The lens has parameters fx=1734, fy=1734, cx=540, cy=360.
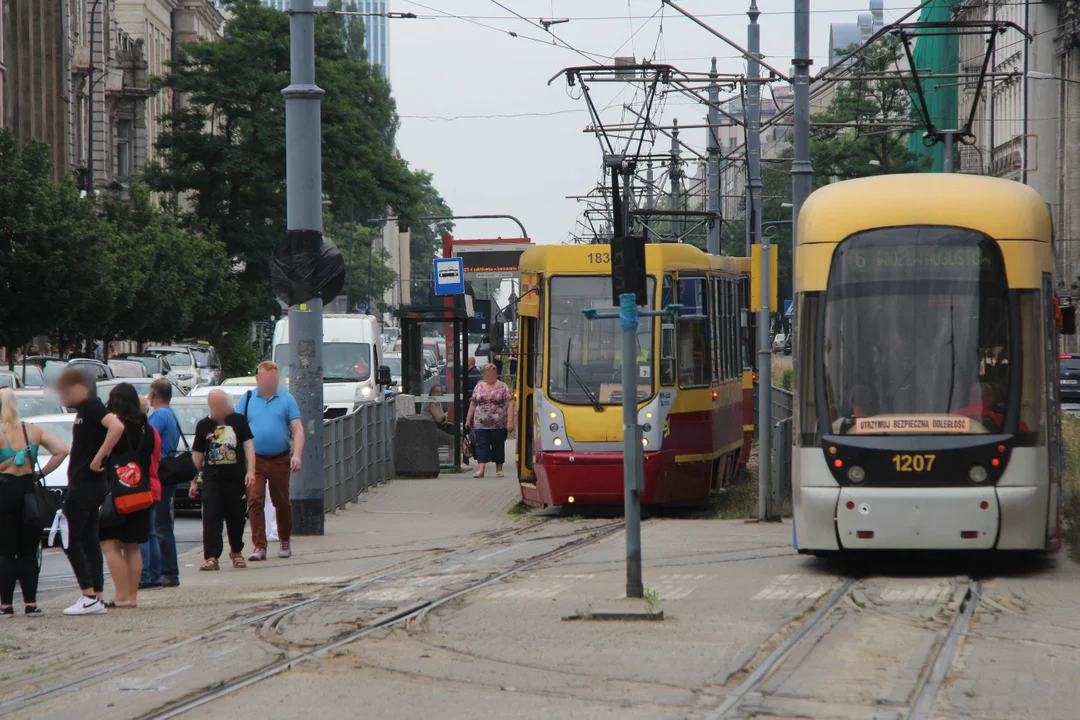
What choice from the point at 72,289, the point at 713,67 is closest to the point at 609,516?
the point at 713,67

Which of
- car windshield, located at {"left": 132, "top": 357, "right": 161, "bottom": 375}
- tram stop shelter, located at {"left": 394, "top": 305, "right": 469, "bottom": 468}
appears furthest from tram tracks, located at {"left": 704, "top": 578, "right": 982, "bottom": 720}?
car windshield, located at {"left": 132, "top": 357, "right": 161, "bottom": 375}

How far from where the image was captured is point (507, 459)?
101ft

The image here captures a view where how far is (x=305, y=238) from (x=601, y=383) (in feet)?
12.1

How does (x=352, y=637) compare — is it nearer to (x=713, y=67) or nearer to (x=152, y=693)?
(x=152, y=693)

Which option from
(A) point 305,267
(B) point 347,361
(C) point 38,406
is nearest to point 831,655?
(A) point 305,267

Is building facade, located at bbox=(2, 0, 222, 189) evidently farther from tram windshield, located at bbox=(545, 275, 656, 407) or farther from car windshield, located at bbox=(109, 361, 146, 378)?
tram windshield, located at bbox=(545, 275, 656, 407)

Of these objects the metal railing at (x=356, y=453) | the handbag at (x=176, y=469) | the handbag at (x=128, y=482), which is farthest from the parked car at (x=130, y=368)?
the handbag at (x=128, y=482)

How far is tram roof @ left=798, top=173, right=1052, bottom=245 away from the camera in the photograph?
42.7 ft

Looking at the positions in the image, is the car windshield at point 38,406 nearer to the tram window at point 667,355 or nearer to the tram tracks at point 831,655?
the tram window at point 667,355

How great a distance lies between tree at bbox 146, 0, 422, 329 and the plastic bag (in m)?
35.3

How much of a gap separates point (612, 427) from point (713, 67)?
20105mm

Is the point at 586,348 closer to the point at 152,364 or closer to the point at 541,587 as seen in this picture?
the point at 541,587

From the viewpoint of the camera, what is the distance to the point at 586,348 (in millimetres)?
18828

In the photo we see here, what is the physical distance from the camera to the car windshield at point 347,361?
31688 millimetres
